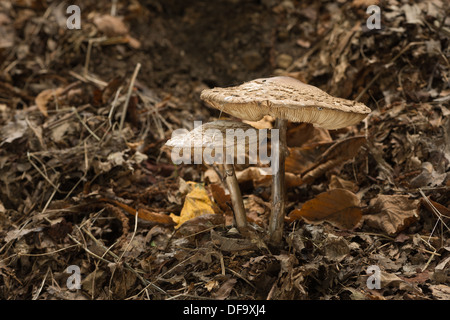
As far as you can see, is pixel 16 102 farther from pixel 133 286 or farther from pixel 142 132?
pixel 133 286

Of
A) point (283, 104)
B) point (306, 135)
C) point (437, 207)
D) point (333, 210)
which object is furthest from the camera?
point (306, 135)

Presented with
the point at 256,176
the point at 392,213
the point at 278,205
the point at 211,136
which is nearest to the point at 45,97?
the point at 256,176

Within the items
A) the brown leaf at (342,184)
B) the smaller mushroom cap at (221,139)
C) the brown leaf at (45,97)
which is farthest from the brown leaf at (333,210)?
the brown leaf at (45,97)

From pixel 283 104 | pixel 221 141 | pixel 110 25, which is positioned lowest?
pixel 221 141

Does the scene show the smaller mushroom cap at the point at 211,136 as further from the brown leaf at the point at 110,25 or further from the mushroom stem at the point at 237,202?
the brown leaf at the point at 110,25

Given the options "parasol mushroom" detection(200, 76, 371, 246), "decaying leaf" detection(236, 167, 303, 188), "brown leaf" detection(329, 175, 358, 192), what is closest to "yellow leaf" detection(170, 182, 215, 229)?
"decaying leaf" detection(236, 167, 303, 188)

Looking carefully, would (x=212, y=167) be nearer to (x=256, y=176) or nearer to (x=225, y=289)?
A: (x=256, y=176)
